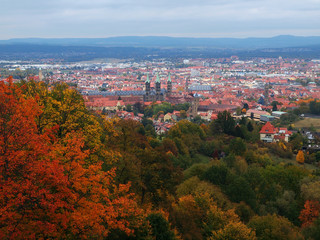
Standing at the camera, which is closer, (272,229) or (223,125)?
(272,229)

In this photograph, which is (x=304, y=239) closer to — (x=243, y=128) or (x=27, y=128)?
(x=27, y=128)

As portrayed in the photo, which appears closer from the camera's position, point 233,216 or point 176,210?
point 176,210

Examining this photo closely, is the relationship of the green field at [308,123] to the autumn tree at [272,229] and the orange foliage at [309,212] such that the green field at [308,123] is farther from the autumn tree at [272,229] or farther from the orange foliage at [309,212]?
the autumn tree at [272,229]

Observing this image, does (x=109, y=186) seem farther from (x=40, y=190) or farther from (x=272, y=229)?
(x=272, y=229)

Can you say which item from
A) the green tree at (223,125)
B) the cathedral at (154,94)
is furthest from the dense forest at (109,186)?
the cathedral at (154,94)

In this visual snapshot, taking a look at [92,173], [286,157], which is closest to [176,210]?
[92,173]

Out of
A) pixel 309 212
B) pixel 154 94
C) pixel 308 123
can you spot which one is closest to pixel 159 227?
pixel 309 212
